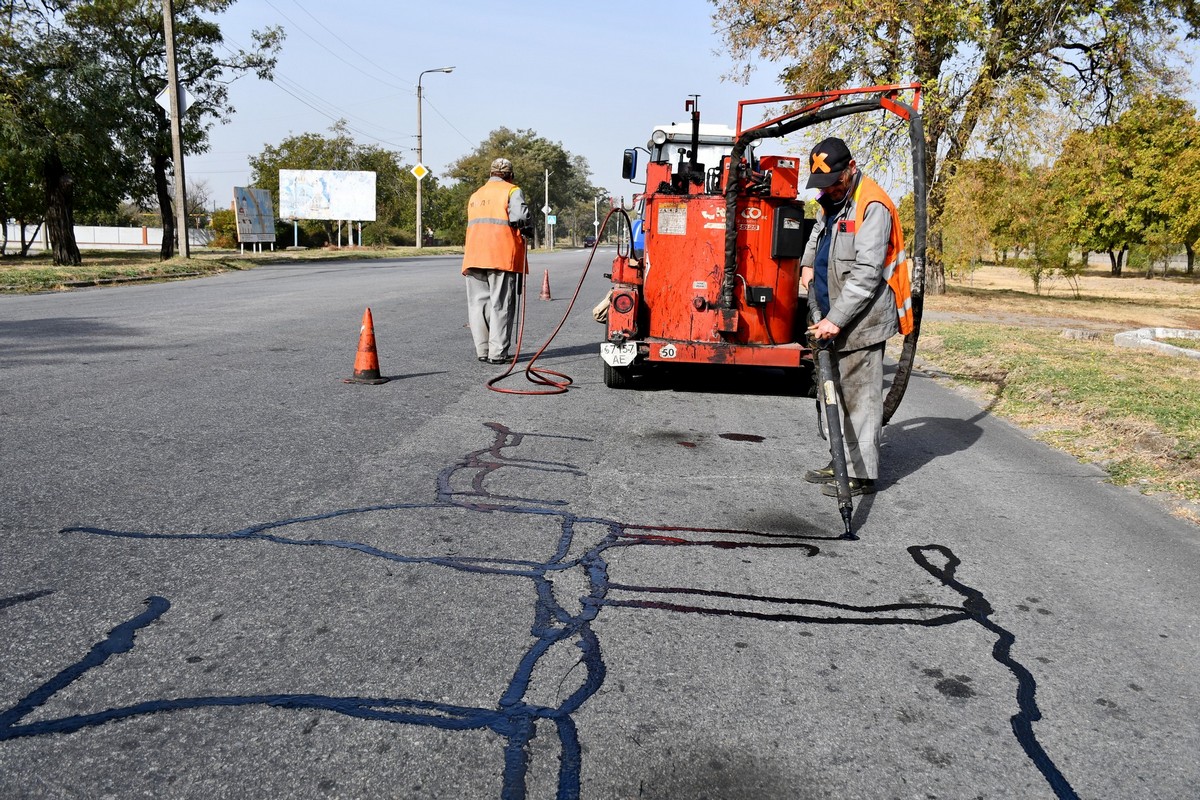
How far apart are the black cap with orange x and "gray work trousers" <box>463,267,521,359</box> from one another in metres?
4.94

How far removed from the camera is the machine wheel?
28.6 ft

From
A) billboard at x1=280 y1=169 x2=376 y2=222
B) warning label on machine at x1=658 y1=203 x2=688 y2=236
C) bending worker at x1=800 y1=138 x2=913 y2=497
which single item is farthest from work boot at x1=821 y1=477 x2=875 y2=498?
billboard at x1=280 y1=169 x2=376 y2=222

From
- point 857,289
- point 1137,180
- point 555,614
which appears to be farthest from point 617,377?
point 1137,180

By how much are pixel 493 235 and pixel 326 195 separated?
46844mm

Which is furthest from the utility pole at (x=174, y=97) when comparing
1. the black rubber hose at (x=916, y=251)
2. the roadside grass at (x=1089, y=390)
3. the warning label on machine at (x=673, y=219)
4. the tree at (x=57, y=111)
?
the black rubber hose at (x=916, y=251)

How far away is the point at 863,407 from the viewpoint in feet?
18.2

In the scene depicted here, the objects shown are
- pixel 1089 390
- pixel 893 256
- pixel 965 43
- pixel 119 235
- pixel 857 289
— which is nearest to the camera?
pixel 857 289

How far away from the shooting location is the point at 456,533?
4309 mm

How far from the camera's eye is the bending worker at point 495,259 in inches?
381

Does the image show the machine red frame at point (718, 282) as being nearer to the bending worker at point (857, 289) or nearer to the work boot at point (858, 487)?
the bending worker at point (857, 289)

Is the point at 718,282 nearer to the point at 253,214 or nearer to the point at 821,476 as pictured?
the point at 821,476

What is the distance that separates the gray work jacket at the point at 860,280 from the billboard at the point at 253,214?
38.5 metres

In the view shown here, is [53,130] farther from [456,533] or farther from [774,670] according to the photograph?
[774,670]

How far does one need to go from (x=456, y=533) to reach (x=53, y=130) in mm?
26310
